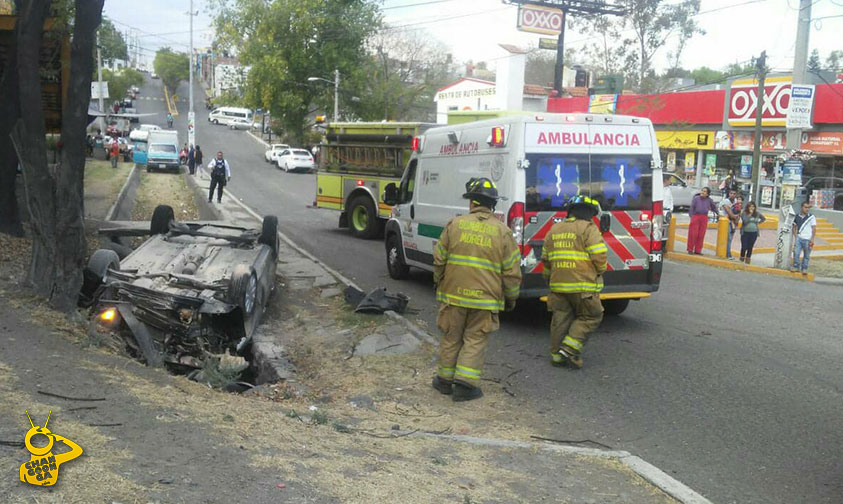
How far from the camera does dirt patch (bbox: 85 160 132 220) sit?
67.1ft

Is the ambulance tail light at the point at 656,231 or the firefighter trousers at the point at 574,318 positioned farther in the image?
the ambulance tail light at the point at 656,231

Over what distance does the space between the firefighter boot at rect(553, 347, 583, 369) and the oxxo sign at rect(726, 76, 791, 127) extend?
21425 millimetres

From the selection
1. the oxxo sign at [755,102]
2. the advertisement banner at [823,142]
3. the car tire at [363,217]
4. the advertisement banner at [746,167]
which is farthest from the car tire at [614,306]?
the advertisement banner at [746,167]

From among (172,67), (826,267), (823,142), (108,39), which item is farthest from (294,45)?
(172,67)

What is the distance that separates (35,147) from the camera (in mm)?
8234

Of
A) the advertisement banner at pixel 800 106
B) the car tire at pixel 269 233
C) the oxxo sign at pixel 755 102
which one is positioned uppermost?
the oxxo sign at pixel 755 102

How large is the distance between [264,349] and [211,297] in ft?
3.13

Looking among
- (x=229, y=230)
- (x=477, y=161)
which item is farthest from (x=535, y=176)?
(x=229, y=230)

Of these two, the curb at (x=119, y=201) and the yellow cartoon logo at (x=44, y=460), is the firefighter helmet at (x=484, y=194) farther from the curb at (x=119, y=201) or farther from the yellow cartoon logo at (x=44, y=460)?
the curb at (x=119, y=201)

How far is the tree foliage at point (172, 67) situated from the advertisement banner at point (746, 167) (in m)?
97.5

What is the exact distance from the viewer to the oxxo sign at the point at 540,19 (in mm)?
36562

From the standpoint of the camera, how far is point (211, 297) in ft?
25.7

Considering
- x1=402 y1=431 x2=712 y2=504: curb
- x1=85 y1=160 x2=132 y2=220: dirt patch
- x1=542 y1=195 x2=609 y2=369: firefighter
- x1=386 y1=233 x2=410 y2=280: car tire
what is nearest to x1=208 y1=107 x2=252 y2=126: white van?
x1=85 y1=160 x2=132 y2=220: dirt patch

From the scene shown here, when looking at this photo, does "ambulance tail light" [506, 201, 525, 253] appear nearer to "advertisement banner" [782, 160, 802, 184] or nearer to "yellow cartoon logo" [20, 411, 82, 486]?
"yellow cartoon logo" [20, 411, 82, 486]
